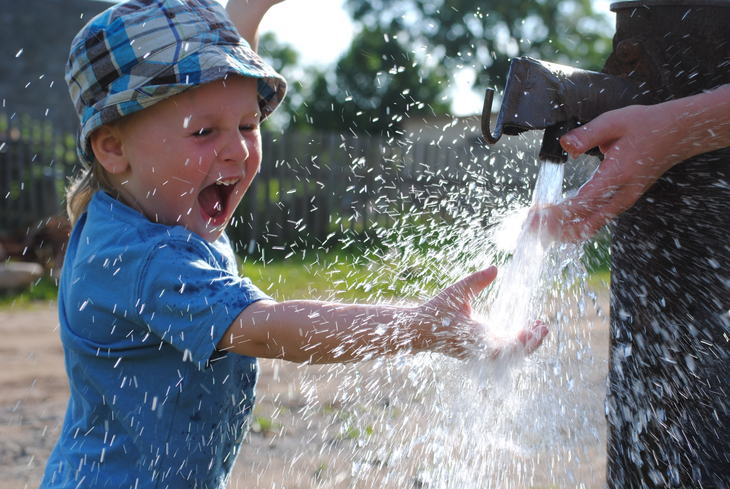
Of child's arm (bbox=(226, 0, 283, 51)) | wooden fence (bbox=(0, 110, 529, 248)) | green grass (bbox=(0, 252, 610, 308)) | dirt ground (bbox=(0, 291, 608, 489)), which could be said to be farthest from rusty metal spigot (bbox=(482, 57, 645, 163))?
wooden fence (bbox=(0, 110, 529, 248))

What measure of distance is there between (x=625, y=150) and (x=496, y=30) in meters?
32.6

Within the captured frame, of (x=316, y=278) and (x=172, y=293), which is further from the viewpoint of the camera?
(x=316, y=278)

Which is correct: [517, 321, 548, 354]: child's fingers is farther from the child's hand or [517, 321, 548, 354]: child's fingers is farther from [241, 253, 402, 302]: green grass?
[241, 253, 402, 302]: green grass

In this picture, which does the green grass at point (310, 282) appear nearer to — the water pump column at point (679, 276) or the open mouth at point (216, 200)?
the open mouth at point (216, 200)

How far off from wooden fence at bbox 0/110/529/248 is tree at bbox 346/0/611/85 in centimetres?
1977

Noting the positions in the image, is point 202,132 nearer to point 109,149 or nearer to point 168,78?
point 168,78

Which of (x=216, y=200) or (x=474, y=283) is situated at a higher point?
(x=474, y=283)

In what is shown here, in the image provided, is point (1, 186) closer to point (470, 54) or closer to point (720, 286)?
point (720, 286)

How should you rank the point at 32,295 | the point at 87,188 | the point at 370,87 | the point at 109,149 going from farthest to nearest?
the point at 370,87, the point at 32,295, the point at 87,188, the point at 109,149

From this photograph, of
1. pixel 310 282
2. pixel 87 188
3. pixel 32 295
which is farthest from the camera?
pixel 310 282

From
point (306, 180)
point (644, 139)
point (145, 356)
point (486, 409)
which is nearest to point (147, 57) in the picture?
point (145, 356)

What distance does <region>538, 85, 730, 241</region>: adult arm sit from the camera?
174cm

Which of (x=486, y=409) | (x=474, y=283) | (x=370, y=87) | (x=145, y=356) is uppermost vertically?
(x=474, y=283)

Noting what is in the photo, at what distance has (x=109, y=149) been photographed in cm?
212
